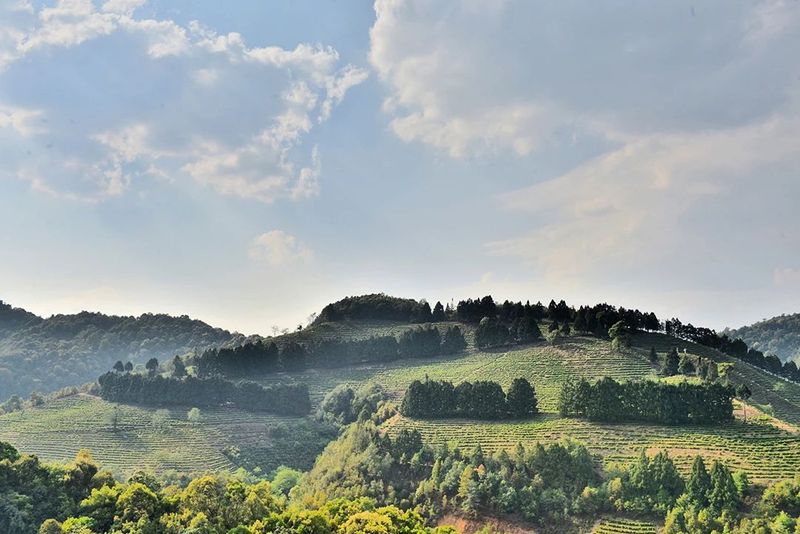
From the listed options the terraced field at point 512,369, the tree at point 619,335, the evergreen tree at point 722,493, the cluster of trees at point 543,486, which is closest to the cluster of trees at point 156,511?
the cluster of trees at point 543,486

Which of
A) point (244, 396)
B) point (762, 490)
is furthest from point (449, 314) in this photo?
point (762, 490)

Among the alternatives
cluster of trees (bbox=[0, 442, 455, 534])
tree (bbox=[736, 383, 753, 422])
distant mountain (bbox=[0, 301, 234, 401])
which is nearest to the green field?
tree (bbox=[736, 383, 753, 422])

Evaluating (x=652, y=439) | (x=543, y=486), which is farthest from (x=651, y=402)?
(x=543, y=486)

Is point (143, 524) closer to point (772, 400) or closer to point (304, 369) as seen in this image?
point (772, 400)

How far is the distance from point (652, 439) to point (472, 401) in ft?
66.7

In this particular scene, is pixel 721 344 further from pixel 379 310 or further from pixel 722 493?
pixel 379 310

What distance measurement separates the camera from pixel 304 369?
10994 centimetres

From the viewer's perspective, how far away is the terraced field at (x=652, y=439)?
5497 centimetres

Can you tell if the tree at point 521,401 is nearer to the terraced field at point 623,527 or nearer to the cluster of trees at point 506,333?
the terraced field at point 623,527

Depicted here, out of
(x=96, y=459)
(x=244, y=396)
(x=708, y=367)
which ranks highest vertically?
(x=708, y=367)

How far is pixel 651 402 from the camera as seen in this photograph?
212ft

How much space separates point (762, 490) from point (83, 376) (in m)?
146

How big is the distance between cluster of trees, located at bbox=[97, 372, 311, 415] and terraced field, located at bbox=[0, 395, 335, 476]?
7.44 ft

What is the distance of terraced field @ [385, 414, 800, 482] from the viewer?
55.0 m
